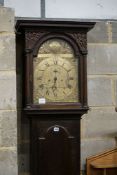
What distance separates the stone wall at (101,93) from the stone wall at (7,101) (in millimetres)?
664

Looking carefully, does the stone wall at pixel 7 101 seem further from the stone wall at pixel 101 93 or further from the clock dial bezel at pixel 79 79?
the stone wall at pixel 101 93

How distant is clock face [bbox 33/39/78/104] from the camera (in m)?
3.17

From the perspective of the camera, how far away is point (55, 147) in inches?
125

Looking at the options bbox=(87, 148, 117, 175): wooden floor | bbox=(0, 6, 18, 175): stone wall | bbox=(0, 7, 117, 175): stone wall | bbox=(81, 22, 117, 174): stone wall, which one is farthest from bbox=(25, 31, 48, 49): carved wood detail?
bbox=(87, 148, 117, 175): wooden floor

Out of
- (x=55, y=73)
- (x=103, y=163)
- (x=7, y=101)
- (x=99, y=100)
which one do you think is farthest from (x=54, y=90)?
(x=103, y=163)

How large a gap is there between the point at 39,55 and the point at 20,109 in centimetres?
50

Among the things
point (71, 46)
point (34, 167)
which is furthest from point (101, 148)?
point (71, 46)

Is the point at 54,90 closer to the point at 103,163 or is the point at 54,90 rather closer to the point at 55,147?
the point at 55,147

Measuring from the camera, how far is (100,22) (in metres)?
3.60

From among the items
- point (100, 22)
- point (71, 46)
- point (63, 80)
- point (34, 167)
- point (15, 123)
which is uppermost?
point (100, 22)

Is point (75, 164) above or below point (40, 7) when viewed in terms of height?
below

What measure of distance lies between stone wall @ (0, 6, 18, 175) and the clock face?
0.17 meters

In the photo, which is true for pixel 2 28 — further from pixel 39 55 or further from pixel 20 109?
pixel 20 109

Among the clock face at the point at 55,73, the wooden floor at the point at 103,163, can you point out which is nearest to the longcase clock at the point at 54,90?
the clock face at the point at 55,73
